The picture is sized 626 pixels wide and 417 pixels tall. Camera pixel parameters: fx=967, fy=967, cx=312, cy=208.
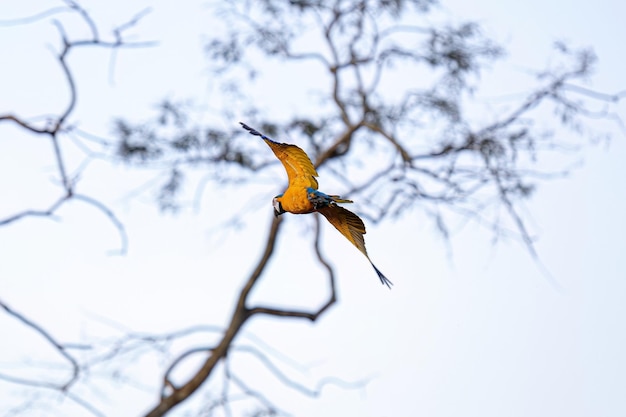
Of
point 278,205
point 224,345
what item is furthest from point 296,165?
point 224,345

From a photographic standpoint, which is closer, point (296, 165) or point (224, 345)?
point (296, 165)

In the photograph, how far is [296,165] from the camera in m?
0.95

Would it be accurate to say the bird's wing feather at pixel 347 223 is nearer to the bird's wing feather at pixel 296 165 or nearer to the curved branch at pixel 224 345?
the bird's wing feather at pixel 296 165

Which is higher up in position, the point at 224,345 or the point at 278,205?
the point at 224,345

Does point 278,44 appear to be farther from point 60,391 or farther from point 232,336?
point 60,391

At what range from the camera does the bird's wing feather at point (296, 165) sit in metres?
0.92

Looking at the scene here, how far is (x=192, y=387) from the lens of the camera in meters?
6.45

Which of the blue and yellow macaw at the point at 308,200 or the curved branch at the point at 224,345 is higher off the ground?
the curved branch at the point at 224,345

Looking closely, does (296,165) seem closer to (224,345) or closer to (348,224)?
(348,224)

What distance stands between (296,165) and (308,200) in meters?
0.08

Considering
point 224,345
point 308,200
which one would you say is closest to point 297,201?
point 308,200

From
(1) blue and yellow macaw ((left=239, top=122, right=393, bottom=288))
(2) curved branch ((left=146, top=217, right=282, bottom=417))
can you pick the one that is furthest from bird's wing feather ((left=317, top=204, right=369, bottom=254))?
(2) curved branch ((left=146, top=217, right=282, bottom=417))

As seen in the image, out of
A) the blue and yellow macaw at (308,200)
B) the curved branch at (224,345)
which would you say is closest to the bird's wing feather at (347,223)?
the blue and yellow macaw at (308,200)

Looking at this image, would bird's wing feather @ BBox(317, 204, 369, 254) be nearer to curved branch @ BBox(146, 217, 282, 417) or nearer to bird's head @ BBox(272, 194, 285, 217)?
bird's head @ BBox(272, 194, 285, 217)
